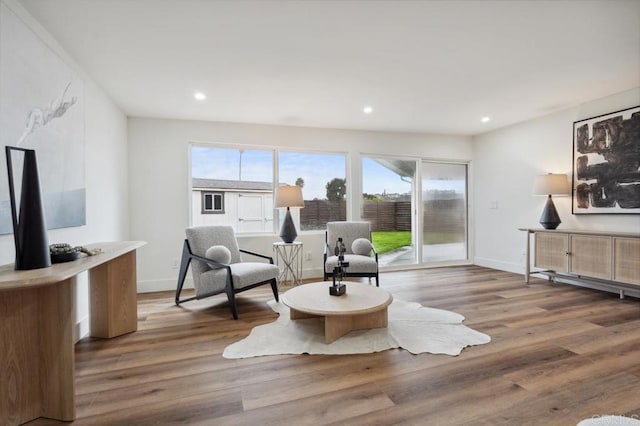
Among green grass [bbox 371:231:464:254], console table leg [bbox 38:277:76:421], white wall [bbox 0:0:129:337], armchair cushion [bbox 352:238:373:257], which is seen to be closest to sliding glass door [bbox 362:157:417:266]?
green grass [bbox 371:231:464:254]

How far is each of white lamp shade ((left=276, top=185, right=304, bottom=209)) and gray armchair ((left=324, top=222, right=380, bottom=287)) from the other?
618 millimetres

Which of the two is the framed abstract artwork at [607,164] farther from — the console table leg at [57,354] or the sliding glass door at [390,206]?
the console table leg at [57,354]

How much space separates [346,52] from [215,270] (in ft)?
8.04

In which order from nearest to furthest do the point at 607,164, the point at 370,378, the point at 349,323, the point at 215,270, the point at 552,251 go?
the point at 370,378 < the point at 349,323 < the point at 215,270 < the point at 607,164 < the point at 552,251

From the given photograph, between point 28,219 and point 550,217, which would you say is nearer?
point 28,219

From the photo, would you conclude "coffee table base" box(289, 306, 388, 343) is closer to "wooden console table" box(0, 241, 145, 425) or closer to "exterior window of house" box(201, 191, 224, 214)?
"wooden console table" box(0, 241, 145, 425)

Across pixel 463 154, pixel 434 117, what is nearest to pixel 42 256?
pixel 434 117

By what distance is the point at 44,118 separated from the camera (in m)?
2.18

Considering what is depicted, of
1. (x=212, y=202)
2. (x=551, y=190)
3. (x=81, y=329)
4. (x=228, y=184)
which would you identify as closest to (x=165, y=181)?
(x=212, y=202)

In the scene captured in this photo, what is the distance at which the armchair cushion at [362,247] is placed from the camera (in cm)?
410

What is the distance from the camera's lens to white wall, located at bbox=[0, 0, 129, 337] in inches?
92.7

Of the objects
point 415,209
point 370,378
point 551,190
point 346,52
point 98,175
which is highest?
point 346,52

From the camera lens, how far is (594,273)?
11.8 feet

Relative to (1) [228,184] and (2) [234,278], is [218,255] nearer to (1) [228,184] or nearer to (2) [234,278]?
(2) [234,278]
